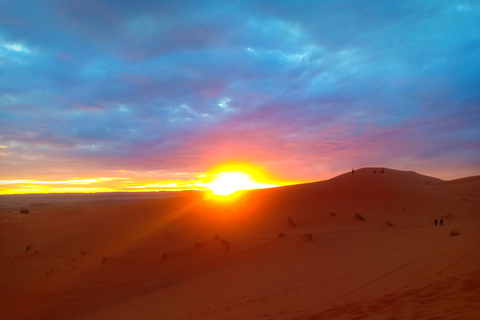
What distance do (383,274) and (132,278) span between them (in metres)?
10.4

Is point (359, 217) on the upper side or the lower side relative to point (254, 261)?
upper

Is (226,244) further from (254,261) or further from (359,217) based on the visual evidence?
(359,217)

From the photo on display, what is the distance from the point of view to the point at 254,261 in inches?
561

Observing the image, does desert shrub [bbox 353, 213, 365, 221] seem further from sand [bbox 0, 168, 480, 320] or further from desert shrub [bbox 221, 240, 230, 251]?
desert shrub [bbox 221, 240, 230, 251]

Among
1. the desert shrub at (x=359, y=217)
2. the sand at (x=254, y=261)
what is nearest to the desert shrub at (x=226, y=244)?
the sand at (x=254, y=261)

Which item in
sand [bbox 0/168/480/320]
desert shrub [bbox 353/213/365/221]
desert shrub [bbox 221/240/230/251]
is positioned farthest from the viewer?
desert shrub [bbox 353/213/365/221]

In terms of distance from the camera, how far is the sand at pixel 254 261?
8.23m

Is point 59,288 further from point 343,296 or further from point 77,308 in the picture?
point 343,296

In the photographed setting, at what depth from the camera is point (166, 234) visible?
66.6 ft

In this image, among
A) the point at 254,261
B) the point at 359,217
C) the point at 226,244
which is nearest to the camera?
the point at 254,261

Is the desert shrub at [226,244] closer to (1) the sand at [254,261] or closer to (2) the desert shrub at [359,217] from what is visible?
(1) the sand at [254,261]

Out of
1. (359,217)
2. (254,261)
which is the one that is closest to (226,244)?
(254,261)

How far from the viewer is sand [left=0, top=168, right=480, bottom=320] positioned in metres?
8.23

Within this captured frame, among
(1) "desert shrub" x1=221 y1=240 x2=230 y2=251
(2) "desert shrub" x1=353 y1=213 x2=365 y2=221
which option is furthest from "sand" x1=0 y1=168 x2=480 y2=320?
(2) "desert shrub" x1=353 y1=213 x2=365 y2=221
